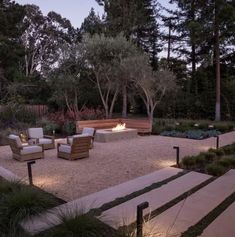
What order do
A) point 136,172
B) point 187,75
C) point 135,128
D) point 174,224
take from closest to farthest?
point 174,224 < point 136,172 < point 135,128 < point 187,75

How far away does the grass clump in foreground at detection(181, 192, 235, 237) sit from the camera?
3.53 meters

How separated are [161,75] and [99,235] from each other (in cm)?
1276

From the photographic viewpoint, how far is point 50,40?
1383 inches

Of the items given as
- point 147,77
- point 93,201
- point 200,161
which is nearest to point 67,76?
point 147,77

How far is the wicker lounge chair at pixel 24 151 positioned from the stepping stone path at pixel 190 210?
4745 mm

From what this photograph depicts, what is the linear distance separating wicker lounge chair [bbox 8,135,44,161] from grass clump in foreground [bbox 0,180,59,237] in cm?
317

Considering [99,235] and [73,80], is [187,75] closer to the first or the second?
[73,80]

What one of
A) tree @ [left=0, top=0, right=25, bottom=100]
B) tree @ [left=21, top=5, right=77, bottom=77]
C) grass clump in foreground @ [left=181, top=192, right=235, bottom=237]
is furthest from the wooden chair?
tree @ [left=21, top=5, right=77, bottom=77]

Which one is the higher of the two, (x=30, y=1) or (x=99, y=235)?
(x=30, y=1)

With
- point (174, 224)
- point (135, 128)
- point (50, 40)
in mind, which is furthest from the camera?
point (50, 40)

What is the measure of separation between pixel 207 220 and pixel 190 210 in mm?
337

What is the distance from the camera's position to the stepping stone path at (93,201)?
12.0 ft

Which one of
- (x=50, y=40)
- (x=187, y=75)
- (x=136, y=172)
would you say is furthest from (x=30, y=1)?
(x=136, y=172)

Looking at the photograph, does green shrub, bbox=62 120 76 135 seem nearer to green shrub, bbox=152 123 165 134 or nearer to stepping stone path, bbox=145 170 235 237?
green shrub, bbox=152 123 165 134
